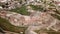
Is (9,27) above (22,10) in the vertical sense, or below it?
below

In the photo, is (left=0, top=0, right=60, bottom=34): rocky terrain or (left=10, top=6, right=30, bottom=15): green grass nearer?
(left=0, top=0, right=60, bottom=34): rocky terrain

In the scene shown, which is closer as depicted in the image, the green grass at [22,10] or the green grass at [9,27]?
the green grass at [9,27]

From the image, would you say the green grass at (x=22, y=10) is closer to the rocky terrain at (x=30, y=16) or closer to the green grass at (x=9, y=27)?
the rocky terrain at (x=30, y=16)

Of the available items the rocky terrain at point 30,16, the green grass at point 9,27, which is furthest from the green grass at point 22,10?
the green grass at point 9,27

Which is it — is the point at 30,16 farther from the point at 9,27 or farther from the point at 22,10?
the point at 9,27

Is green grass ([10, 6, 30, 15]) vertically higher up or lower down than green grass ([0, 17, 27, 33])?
higher up

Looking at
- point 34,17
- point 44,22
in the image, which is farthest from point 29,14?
point 44,22

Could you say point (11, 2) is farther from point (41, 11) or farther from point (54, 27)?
point (54, 27)

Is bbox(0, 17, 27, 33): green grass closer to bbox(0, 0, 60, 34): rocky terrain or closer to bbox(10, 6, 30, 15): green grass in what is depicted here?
bbox(0, 0, 60, 34): rocky terrain

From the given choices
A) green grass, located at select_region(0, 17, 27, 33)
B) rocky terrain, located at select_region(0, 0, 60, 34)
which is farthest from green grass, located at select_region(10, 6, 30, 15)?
Answer: green grass, located at select_region(0, 17, 27, 33)

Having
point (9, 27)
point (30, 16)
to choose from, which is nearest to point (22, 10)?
point (30, 16)

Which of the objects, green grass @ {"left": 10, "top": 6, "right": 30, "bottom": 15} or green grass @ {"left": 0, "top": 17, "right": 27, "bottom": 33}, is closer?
green grass @ {"left": 0, "top": 17, "right": 27, "bottom": 33}

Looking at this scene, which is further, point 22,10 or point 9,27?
point 22,10
